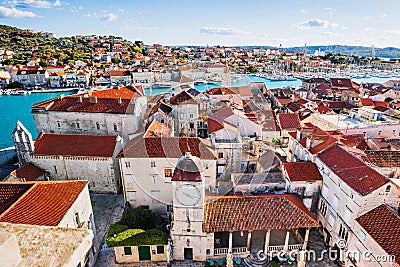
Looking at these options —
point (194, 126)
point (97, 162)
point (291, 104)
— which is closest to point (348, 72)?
point (291, 104)

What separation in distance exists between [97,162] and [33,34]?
188667 mm

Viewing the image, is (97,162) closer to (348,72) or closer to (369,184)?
(369,184)

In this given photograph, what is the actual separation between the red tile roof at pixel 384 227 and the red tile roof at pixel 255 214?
3.15 meters

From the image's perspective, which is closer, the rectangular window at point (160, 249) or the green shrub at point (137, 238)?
the green shrub at point (137, 238)

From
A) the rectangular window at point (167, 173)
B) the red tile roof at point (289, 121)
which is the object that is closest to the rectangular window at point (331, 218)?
the rectangular window at point (167, 173)

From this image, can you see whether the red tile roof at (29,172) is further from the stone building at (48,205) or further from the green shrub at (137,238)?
the green shrub at (137,238)

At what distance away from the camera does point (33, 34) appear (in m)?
173

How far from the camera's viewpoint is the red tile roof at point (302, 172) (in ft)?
69.0

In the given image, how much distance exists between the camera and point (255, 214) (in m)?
18.5

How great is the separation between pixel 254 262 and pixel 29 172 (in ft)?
70.5

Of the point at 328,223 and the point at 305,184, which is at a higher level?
the point at 305,184

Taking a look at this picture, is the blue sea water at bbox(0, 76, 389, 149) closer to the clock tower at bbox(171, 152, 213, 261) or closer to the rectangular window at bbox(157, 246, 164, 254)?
the rectangular window at bbox(157, 246, 164, 254)

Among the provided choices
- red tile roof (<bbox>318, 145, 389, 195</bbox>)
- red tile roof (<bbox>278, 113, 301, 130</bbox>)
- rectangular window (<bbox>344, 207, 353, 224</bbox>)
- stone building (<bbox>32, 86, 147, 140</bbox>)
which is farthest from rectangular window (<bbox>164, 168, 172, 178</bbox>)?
red tile roof (<bbox>278, 113, 301, 130</bbox>)

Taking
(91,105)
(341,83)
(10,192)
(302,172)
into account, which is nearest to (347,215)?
(302,172)
